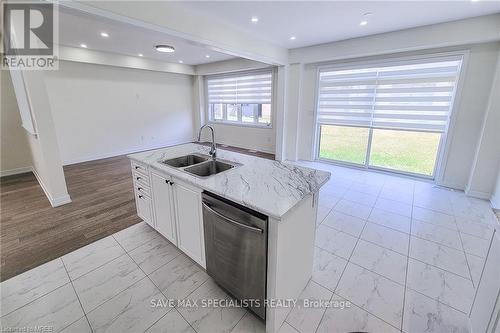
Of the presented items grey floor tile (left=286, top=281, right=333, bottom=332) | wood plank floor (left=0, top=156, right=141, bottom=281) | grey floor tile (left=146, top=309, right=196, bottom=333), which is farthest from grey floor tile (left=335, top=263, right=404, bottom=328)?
wood plank floor (left=0, top=156, right=141, bottom=281)

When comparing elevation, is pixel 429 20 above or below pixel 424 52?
above

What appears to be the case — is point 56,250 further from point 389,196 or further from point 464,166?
point 464,166

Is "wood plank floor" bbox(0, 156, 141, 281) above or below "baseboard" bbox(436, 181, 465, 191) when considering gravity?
below

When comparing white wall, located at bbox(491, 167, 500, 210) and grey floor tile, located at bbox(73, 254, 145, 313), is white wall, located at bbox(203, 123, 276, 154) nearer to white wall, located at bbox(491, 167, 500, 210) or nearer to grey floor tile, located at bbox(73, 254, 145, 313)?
white wall, located at bbox(491, 167, 500, 210)

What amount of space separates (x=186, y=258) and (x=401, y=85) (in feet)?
14.7

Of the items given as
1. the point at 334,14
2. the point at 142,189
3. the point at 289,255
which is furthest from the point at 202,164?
the point at 334,14

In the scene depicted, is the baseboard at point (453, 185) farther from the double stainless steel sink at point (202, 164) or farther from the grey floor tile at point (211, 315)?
the grey floor tile at point (211, 315)

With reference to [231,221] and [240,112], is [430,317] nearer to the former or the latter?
[231,221]

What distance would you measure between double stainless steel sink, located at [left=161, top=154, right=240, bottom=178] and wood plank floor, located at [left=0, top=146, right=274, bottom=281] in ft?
3.57

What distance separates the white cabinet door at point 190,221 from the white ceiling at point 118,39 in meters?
2.09

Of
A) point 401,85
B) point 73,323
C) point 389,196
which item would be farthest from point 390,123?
point 73,323

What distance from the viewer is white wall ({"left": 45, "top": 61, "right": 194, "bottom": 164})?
495cm

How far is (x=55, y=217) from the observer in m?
2.89

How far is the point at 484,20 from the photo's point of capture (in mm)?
2996
